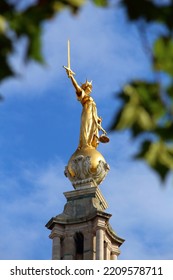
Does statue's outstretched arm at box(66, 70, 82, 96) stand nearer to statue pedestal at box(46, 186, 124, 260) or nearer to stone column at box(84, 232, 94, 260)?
statue pedestal at box(46, 186, 124, 260)

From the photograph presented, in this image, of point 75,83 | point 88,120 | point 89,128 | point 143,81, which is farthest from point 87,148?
point 143,81

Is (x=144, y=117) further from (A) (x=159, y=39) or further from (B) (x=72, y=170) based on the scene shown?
(B) (x=72, y=170)

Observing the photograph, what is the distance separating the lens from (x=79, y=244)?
3195 cm

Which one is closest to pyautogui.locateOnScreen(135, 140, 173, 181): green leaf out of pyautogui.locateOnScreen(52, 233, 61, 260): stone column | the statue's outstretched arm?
pyautogui.locateOnScreen(52, 233, 61, 260): stone column

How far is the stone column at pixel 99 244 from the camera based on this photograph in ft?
99.0

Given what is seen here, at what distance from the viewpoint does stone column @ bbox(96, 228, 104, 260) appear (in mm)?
30167

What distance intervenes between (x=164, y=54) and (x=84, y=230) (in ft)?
90.4

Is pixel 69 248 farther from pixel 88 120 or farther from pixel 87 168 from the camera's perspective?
pixel 88 120

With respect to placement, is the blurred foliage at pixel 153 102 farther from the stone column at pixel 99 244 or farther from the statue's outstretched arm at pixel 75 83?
the statue's outstretched arm at pixel 75 83

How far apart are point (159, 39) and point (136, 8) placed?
7.7 inches

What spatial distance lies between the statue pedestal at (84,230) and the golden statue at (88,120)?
1.82 metres
